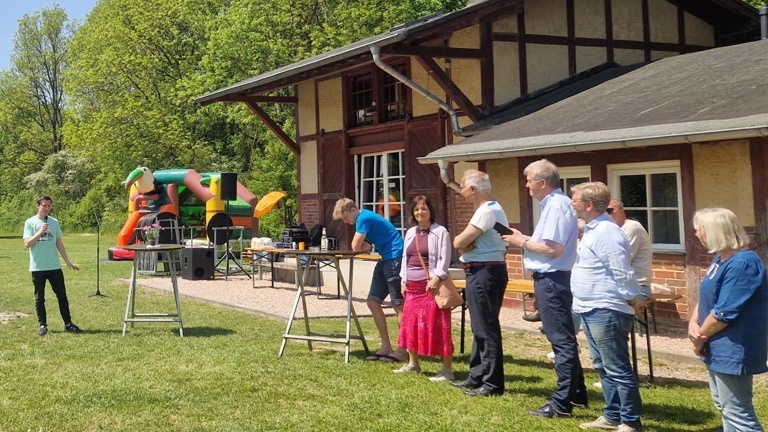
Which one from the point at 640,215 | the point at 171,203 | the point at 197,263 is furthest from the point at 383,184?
the point at 171,203

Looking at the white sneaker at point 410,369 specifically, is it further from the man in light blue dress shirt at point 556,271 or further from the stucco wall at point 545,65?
the stucco wall at point 545,65

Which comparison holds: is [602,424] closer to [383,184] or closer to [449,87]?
[449,87]

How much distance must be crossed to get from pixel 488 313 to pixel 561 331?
2.18 feet

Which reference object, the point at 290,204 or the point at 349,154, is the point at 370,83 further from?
the point at 290,204

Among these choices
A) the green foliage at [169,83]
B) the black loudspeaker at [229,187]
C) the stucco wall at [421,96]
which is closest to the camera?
the stucco wall at [421,96]

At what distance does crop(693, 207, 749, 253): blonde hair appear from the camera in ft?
13.0

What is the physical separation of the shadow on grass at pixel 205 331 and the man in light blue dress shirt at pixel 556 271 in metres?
4.70

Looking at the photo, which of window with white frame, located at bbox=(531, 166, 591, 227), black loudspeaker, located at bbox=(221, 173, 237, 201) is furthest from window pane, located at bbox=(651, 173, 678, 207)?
black loudspeaker, located at bbox=(221, 173, 237, 201)

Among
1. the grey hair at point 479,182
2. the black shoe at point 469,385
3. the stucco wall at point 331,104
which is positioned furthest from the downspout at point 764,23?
the black shoe at point 469,385

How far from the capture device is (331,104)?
1538 cm

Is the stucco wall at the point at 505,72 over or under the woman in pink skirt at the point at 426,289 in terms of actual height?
over

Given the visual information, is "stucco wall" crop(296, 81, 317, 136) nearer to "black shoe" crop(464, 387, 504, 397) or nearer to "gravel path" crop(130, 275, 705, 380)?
"gravel path" crop(130, 275, 705, 380)

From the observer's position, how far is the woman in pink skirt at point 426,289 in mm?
6289

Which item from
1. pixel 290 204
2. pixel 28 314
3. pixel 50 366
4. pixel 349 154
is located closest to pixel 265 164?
pixel 290 204
